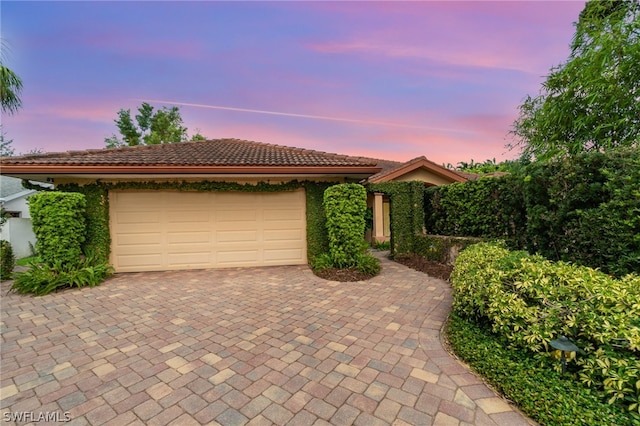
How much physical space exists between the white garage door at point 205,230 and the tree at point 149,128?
19197 millimetres

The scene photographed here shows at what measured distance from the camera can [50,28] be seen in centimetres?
679

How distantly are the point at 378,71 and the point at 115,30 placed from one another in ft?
25.1

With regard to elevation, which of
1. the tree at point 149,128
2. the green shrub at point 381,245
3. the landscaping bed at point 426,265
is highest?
the tree at point 149,128

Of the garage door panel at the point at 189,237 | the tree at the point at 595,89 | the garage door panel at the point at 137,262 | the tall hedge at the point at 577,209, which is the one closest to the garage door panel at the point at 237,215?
the garage door panel at the point at 189,237

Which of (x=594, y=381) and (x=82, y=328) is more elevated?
(x=594, y=381)

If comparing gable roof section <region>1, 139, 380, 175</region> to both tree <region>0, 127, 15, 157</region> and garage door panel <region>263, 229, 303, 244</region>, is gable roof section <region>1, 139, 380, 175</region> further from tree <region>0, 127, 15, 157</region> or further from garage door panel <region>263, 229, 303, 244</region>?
tree <region>0, 127, 15, 157</region>

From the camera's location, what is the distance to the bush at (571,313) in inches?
70.9

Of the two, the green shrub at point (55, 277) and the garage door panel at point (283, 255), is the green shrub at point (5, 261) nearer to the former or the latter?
the green shrub at point (55, 277)

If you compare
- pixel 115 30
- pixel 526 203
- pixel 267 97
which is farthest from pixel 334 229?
pixel 115 30

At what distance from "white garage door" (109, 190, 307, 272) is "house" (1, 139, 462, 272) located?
25 millimetres

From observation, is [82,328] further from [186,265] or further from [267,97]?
[267,97]

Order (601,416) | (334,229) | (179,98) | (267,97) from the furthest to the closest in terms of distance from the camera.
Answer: (179,98) < (267,97) < (334,229) < (601,416)

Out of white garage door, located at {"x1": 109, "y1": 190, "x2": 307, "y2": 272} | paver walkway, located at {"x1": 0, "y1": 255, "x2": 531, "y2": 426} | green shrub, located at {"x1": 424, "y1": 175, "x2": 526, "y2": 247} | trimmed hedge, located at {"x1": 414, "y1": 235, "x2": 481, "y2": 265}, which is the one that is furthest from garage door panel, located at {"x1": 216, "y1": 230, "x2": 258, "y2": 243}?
green shrub, located at {"x1": 424, "y1": 175, "x2": 526, "y2": 247}

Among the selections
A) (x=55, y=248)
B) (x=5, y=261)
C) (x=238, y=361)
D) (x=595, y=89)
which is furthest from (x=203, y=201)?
(x=595, y=89)
